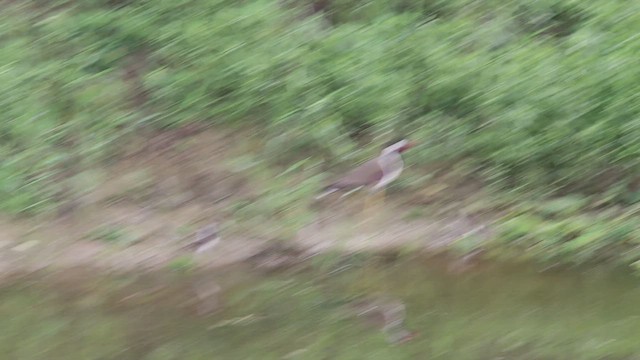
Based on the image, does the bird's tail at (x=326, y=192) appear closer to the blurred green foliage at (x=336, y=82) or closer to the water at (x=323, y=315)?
the blurred green foliage at (x=336, y=82)

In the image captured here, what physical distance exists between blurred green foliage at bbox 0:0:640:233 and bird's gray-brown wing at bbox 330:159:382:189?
0.29 m

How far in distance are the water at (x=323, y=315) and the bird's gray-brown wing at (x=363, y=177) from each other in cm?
61

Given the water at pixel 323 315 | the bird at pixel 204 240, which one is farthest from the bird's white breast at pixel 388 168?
the bird at pixel 204 240

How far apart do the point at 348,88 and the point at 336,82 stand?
107mm

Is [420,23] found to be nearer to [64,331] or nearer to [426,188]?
[426,188]

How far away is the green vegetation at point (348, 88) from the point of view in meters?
5.58

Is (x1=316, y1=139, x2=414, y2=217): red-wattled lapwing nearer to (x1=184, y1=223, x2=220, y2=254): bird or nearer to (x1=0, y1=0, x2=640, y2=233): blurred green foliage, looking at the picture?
(x1=0, y1=0, x2=640, y2=233): blurred green foliage

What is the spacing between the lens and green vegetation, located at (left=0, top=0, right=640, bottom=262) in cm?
558

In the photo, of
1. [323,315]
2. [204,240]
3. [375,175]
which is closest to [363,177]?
[375,175]

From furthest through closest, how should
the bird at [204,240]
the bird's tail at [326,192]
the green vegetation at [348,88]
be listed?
the bird's tail at [326,192] < the green vegetation at [348,88] < the bird at [204,240]

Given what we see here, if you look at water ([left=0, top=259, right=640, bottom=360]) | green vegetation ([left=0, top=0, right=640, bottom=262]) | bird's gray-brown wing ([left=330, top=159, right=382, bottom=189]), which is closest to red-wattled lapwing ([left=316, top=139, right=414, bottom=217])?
bird's gray-brown wing ([left=330, top=159, right=382, bottom=189])

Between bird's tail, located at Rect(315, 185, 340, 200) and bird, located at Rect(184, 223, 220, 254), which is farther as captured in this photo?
bird's tail, located at Rect(315, 185, 340, 200)

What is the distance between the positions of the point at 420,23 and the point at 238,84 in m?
1.31

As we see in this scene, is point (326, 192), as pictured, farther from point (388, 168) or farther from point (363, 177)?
point (388, 168)
